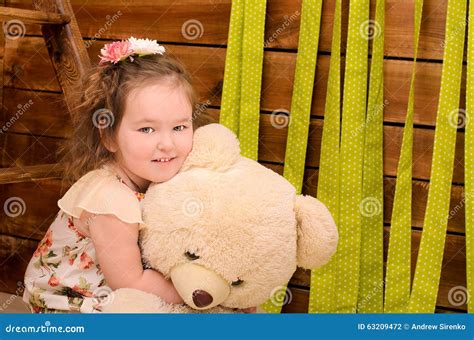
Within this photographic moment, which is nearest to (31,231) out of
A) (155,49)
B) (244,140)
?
(244,140)

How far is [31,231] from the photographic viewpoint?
7.16 feet

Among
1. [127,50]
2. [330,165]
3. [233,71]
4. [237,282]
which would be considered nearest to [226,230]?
[237,282]

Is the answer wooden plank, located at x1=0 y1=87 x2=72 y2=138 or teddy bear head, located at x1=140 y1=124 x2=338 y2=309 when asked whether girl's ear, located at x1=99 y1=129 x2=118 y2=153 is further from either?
wooden plank, located at x1=0 y1=87 x2=72 y2=138

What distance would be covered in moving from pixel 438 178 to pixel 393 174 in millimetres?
134

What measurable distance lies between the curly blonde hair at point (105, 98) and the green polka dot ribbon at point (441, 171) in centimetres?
63

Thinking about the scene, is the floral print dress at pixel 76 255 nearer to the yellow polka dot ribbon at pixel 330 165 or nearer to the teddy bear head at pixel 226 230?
the teddy bear head at pixel 226 230

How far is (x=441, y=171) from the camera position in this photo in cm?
165

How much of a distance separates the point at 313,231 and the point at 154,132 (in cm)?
39

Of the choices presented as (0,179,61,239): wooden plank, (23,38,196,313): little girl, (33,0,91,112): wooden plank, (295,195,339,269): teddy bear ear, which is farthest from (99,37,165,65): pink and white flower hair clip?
(0,179,61,239): wooden plank

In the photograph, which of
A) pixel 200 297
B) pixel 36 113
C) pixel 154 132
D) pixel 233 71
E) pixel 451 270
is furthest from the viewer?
pixel 36 113

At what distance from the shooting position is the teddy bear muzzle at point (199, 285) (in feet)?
4.14

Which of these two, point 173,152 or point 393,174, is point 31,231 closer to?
point 173,152

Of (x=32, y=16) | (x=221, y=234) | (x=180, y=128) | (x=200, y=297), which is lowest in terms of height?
(x=200, y=297)

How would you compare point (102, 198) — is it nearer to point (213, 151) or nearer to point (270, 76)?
point (213, 151)
